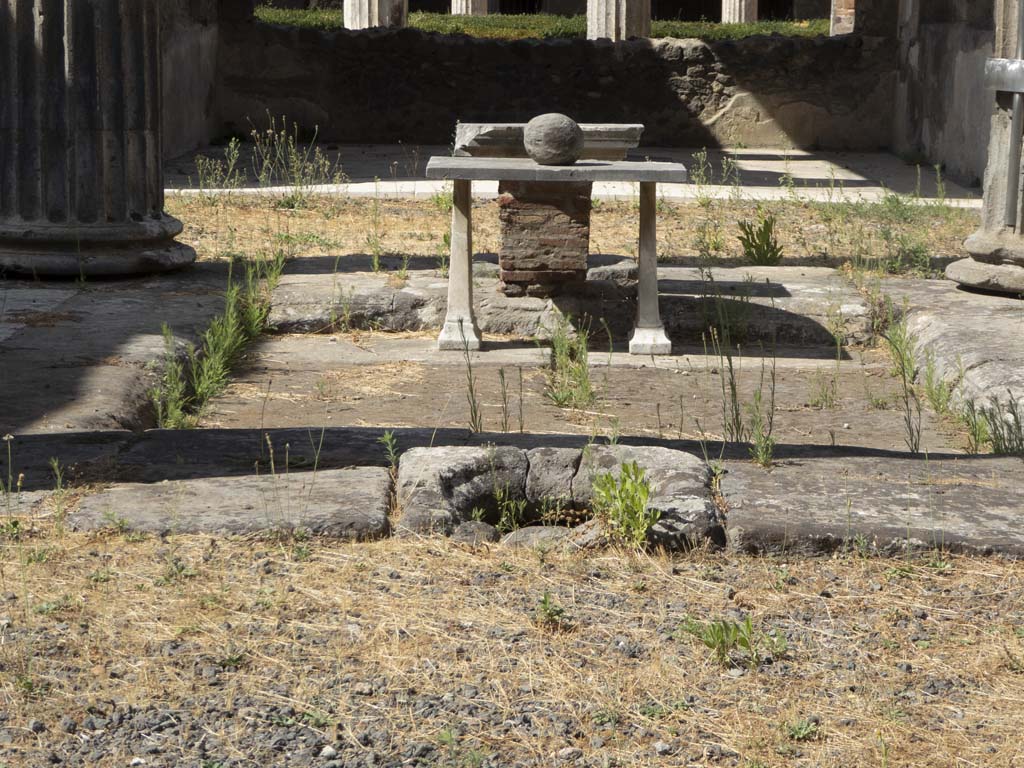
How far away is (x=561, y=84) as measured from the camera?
49.0ft

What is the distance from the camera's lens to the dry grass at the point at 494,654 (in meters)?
2.43

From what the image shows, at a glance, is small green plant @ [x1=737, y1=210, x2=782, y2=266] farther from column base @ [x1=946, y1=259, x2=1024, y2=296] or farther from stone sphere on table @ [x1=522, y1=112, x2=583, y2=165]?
stone sphere on table @ [x1=522, y1=112, x2=583, y2=165]

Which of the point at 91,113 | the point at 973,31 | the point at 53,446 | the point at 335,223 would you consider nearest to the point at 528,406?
the point at 53,446

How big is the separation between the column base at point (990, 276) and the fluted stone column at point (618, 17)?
32.8 ft

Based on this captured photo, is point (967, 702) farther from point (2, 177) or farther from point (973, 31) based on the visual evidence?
point (973, 31)

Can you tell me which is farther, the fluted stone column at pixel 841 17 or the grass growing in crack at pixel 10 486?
the fluted stone column at pixel 841 17

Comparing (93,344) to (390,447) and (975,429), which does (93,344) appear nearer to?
(390,447)

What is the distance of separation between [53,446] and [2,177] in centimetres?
349

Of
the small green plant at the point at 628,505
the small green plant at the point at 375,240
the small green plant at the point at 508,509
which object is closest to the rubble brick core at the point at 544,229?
the small green plant at the point at 375,240

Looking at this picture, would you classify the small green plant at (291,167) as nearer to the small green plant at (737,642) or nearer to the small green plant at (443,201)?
the small green plant at (443,201)

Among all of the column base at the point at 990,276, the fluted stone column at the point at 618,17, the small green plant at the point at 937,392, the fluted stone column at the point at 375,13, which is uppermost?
the fluted stone column at the point at 375,13

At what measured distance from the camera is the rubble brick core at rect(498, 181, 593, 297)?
652 centimetres

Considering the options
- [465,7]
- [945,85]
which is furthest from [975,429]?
[465,7]

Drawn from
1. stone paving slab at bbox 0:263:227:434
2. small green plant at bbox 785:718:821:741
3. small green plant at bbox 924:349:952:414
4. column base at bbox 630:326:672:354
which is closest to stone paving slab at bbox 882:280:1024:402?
small green plant at bbox 924:349:952:414
